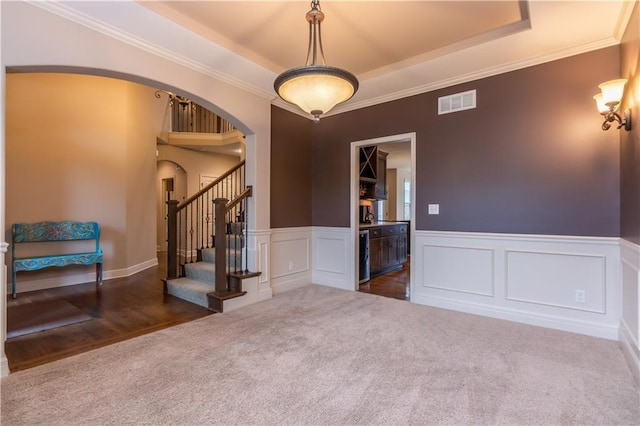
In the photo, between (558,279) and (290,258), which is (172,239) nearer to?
(290,258)

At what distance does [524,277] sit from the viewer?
10.6ft

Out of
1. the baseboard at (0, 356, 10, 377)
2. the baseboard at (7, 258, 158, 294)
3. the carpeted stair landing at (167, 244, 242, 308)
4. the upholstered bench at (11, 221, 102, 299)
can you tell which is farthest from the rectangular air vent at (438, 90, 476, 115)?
the baseboard at (7, 258, 158, 294)

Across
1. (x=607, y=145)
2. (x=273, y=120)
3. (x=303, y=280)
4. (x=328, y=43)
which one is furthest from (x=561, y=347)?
(x=273, y=120)

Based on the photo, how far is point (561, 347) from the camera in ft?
8.64

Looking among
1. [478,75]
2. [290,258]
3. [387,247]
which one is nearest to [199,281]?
[290,258]

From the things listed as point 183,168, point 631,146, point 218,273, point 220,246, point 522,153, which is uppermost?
point 183,168

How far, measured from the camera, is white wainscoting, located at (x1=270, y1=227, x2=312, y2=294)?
4395 mm

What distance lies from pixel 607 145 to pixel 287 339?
11.5 feet

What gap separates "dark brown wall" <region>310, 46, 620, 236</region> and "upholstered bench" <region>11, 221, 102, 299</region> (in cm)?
485

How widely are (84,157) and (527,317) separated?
6656 millimetres

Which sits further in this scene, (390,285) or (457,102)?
(390,285)

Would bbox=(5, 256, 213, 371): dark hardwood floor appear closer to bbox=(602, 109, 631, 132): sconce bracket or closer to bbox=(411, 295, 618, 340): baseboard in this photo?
bbox=(411, 295, 618, 340): baseboard

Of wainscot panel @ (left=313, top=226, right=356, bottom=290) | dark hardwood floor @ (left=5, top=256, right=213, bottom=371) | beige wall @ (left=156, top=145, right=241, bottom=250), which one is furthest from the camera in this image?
beige wall @ (left=156, top=145, right=241, bottom=250)

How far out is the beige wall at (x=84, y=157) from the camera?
435 cm
